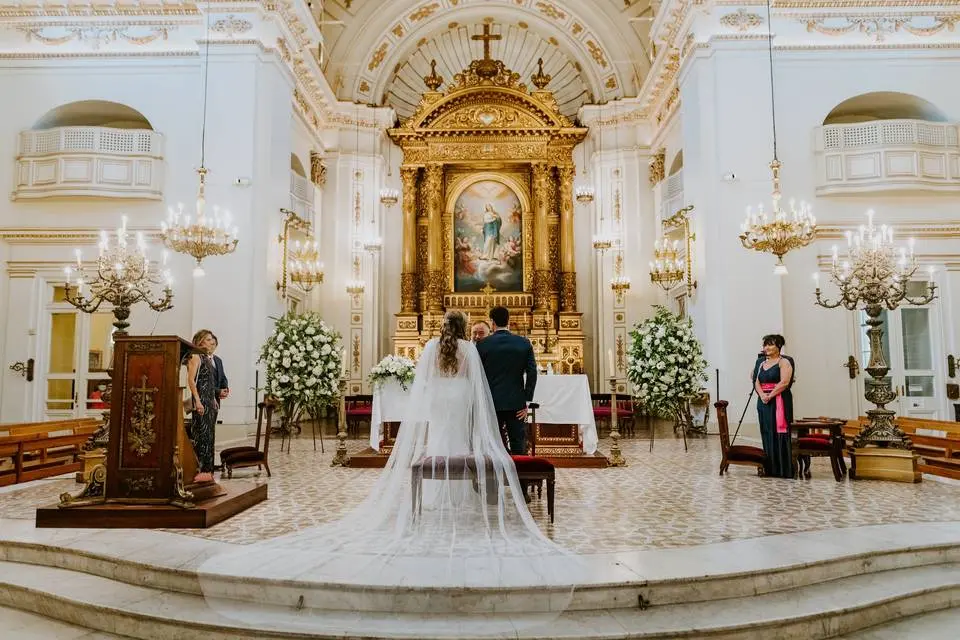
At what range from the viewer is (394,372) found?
28.8 feet

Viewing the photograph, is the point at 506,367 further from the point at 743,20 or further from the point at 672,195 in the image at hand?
the point at 672,195

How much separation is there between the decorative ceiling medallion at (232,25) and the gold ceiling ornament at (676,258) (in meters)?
8.74

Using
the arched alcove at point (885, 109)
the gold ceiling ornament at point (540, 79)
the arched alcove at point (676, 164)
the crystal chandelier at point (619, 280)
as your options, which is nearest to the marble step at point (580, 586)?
the arched alcove at point (885, 109)

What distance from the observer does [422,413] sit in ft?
17.0

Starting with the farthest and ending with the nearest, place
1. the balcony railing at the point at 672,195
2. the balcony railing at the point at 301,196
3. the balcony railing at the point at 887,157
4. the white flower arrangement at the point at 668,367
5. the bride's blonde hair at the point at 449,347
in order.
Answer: the balcony railing at the point at 301,196, the balcony railing at the point at 672,195, the balcony railing at the point at 887,157, the white flower arrangement at the point at 668,367, the bride's blonde hair at the point at 449,347

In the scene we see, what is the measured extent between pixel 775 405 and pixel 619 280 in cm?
815

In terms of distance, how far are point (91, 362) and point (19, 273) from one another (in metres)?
2.25

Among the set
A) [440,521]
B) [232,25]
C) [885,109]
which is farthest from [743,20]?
[440,521]

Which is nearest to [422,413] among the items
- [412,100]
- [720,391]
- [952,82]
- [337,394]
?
[337,394]

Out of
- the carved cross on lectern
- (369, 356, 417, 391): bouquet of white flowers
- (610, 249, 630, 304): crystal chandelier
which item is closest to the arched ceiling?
the carved cross on lectern

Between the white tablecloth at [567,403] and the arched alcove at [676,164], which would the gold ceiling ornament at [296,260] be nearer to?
the white tablecloth at [567,403]

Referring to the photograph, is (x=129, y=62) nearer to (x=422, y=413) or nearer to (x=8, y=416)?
(x=8, y=416)

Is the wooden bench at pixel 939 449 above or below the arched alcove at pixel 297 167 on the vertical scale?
below

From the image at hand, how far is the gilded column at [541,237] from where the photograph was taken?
16422 millimetres
